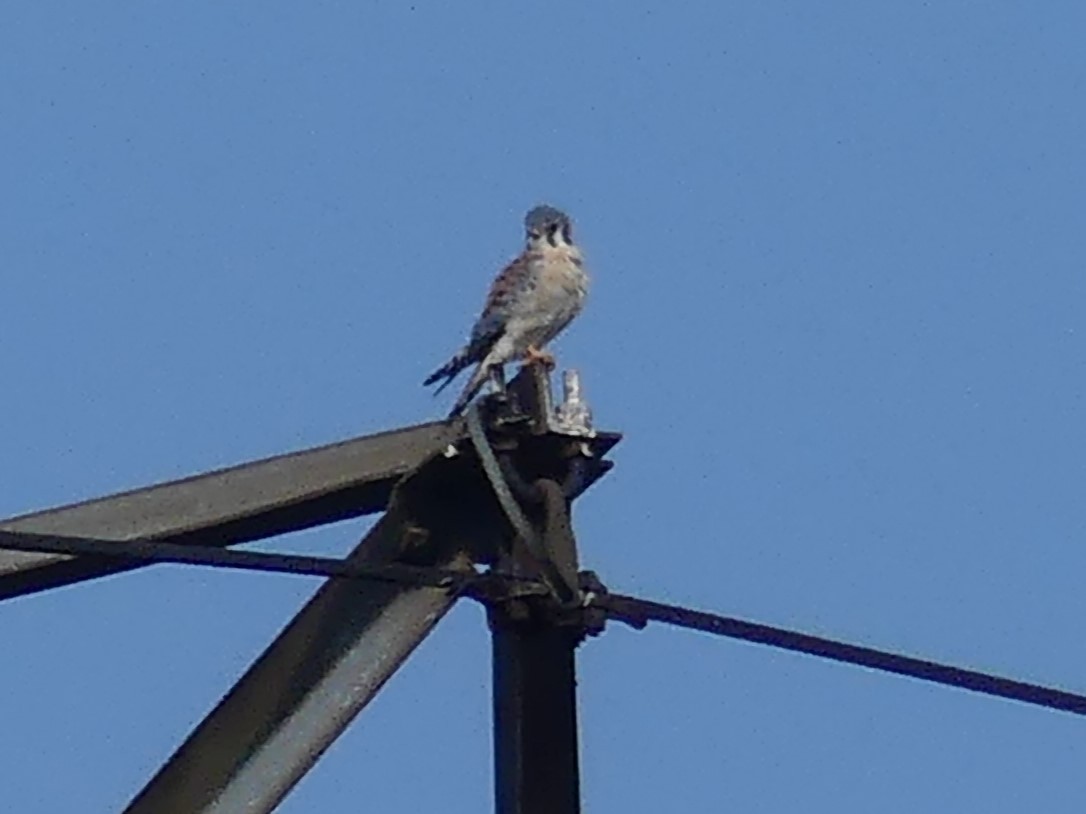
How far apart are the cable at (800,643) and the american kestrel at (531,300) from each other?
4.02 m

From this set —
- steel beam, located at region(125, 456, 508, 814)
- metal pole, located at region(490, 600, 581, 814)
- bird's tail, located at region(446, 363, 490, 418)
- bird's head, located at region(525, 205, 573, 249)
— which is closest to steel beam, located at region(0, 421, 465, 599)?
steel beam, located at region(125, 456, 508, 814)

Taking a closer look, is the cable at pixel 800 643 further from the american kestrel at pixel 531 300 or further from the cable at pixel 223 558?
the american kestrel at pixel 531 300

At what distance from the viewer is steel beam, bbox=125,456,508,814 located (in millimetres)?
4926

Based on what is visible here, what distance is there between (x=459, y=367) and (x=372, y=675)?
415cm

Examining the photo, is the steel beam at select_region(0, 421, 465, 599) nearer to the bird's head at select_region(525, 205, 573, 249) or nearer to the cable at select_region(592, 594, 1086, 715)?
the cable at select_region(592, 594, 1086, 715)

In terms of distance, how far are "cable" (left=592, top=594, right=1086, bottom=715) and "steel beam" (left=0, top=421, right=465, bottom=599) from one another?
485 millimetres

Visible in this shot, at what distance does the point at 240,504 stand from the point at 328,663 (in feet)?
1.01

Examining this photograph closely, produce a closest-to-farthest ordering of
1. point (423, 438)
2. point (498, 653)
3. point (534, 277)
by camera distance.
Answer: point (498, 653) → point (423, 438) → point (534, 277)

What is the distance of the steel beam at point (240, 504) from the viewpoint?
4.98m

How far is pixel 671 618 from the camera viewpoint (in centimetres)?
490

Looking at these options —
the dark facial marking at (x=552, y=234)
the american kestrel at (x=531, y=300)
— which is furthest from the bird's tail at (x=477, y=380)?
the dark facial marking at (x=552, y=234)

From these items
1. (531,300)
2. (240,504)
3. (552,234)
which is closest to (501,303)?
(531,300)

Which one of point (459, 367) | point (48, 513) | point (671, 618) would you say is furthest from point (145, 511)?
point (459, 367)

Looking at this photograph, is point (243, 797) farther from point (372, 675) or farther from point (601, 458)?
point (601, 458)
